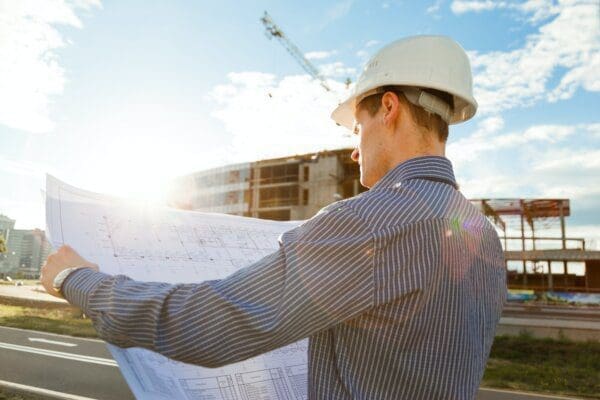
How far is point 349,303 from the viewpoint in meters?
0.88

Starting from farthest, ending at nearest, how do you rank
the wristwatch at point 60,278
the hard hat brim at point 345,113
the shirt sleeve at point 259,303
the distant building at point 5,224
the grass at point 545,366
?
the grass at point 545,366 → the distant building at point 5,224 → the hard hat brim at point 345,113 → the wristwatch at point 60,278 → the shirt sleeve at point 259,303

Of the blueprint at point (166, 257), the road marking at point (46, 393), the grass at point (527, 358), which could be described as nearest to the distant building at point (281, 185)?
the grass at point (527, 358)

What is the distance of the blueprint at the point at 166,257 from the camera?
3.96 ft

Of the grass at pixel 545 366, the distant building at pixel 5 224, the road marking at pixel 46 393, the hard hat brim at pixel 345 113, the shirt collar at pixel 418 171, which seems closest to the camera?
the shirt collar at pixel 418 171

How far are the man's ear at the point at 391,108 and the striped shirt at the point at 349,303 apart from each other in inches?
7.8

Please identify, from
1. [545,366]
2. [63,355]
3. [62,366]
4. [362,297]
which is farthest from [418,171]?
[545,366]

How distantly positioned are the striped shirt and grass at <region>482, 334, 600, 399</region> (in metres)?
8.43

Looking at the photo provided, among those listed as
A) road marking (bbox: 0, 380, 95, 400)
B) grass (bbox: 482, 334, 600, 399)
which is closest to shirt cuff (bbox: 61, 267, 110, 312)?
road marking (bbox: 0, 380, 95, 400)

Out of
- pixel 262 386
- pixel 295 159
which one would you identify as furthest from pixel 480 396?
pixel 295 159

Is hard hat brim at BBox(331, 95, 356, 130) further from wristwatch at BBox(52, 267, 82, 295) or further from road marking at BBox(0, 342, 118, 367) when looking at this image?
road marking at BBox(0, 342, 118, 367)

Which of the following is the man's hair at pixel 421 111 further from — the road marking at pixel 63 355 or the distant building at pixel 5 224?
the road marking at pixel 63 355

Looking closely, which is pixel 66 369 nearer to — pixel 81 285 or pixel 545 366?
pixel 81 285

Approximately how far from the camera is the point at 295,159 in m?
53.5

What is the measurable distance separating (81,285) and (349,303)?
572mm
